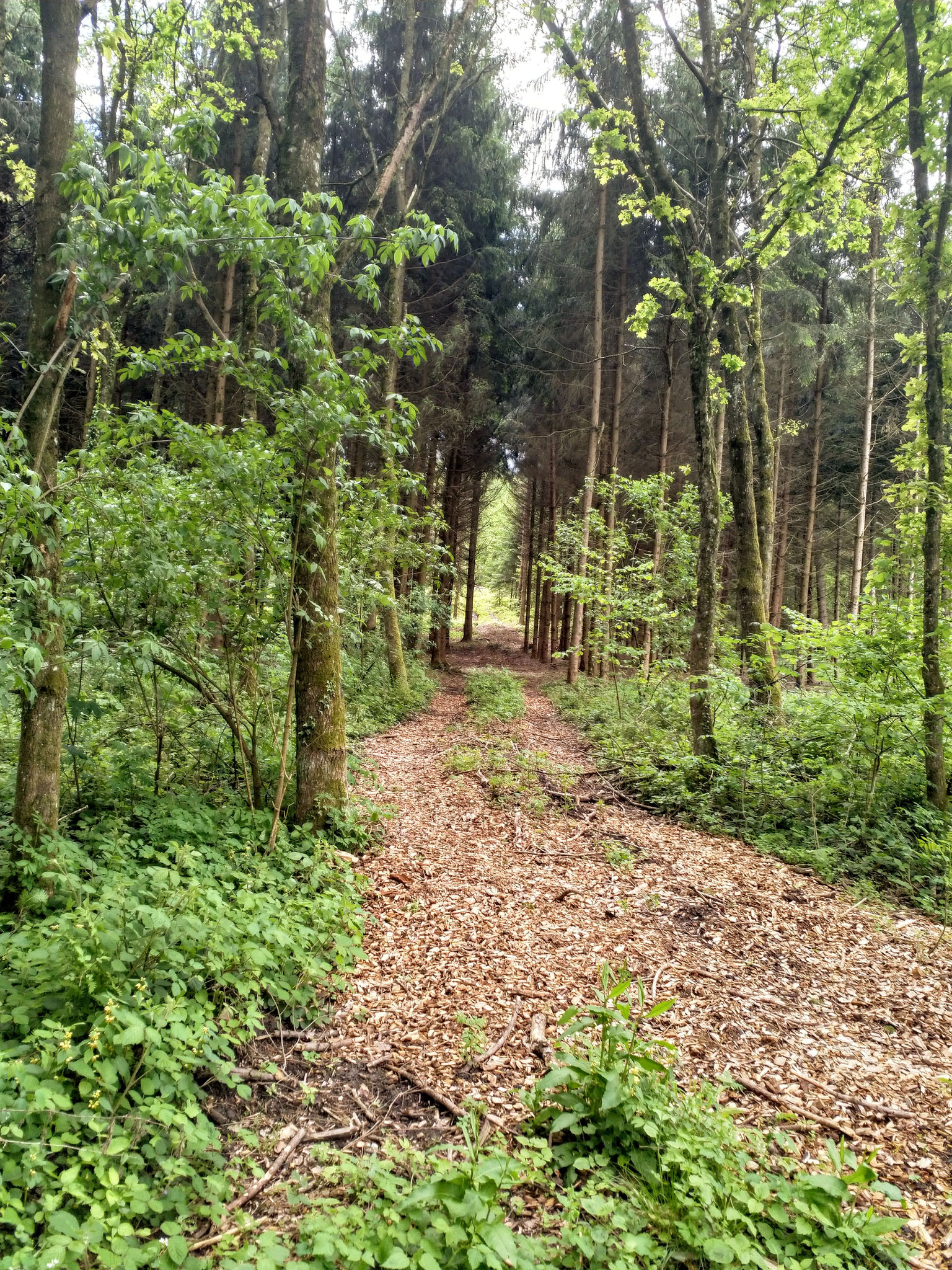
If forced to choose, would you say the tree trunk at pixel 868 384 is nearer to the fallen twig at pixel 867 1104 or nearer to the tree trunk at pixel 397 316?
the tree trunk at pixel 397 316

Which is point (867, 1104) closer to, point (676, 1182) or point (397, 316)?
point (676, 1182)

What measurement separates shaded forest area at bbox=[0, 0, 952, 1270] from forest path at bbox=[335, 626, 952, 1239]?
0.97ft

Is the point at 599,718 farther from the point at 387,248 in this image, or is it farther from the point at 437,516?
the point at 387,248

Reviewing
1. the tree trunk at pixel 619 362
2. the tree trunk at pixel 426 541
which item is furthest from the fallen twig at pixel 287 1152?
the tree trunk at pixel 619 362

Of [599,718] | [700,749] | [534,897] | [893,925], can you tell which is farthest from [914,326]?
[534,897]

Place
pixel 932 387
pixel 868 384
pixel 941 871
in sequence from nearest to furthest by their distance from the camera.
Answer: pixel 941 871
pixel 932 387
pixel 868 384

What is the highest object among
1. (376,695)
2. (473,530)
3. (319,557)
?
(473,530)

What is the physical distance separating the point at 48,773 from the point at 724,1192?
3.67 meters

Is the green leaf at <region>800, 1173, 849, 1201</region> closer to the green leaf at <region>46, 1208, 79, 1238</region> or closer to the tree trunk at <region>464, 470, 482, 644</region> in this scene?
the green leaf at <region>46, 1208, 79, 1238</region>

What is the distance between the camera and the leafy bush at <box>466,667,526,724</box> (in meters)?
11.3

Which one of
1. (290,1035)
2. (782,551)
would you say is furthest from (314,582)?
(782,551)

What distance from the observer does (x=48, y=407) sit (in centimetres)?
321

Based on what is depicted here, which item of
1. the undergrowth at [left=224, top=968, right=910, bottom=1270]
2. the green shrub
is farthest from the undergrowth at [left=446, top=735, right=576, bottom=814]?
the undergrowth at [left=224, top=968, right=910, bottom=1270]

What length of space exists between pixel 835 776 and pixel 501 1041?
185 inches
